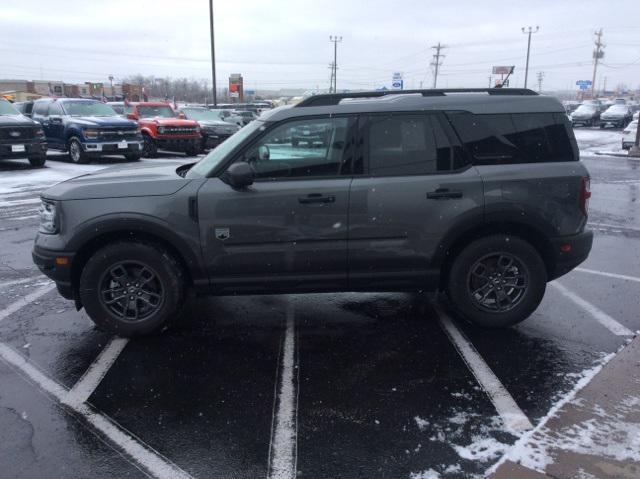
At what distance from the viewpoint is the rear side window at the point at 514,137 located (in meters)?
4.45

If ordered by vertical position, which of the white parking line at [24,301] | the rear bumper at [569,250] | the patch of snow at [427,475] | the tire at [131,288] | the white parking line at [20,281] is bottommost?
the white parking line at [24,301]

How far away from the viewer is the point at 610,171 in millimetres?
16234

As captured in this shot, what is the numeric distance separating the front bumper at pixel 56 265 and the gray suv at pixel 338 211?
0.01 metres

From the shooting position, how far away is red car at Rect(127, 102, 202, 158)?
727 inches

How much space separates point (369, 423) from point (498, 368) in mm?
1244

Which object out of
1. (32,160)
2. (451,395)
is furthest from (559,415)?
(32,160)

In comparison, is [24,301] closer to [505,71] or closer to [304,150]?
[304,150]

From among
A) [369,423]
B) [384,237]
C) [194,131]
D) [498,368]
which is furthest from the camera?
[194,131]

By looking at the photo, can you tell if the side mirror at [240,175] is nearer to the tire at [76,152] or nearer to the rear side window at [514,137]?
the rear side window at [514,137]

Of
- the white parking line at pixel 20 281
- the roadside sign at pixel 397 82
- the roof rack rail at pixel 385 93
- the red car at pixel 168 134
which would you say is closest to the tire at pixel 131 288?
the roof rack rail at pixel 385 93

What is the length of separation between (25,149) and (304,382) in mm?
14235

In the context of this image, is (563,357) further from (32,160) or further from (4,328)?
(32,160)

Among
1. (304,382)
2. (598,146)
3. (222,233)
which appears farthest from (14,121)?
(598,146)

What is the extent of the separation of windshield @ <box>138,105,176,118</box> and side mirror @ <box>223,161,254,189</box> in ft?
54.8
